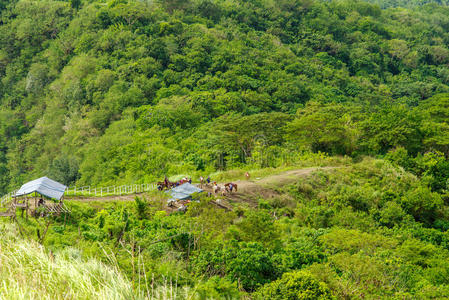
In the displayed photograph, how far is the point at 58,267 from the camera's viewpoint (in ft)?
19.0

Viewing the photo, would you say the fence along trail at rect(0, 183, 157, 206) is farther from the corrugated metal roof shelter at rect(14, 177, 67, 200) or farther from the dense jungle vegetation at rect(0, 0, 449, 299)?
the dense jungle vegetation at rect(0, 0, 449, 299)

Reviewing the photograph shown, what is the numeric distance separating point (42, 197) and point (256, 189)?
11803 mm

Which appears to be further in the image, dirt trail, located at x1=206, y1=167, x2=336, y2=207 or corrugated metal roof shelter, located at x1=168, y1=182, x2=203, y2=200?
dirt trail, located at x1=206, y1=167, x2=336, y2=207

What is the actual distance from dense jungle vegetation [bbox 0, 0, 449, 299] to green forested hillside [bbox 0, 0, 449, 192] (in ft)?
0.71

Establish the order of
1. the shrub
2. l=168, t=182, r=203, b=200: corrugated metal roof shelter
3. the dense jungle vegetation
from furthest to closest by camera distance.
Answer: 1. l=168, t=182, r=203, b=200: corrugated metal roof shelter
2. the dense jungle vegetation
3. the shrub

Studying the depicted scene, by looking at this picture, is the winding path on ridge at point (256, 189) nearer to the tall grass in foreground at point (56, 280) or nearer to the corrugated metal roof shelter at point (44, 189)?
the corrugated metal roof shelter at point (44, 189)

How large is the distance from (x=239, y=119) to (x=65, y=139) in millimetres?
19453

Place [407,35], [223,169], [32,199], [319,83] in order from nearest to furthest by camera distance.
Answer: [32,199]
[223,169]
[319,83]
[407,35]

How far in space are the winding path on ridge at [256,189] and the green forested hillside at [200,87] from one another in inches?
157

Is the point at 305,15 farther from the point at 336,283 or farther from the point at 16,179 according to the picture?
the point at 336,283

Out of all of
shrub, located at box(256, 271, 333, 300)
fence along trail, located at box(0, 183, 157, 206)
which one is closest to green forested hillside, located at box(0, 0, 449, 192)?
fence along trail, located at box(0, 183, 157, 206)

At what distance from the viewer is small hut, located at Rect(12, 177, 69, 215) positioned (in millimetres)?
16062

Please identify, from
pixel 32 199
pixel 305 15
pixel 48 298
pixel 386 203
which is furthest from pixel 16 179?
pixel 305 15

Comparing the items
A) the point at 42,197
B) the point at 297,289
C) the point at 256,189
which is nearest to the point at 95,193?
the point at 42,197
